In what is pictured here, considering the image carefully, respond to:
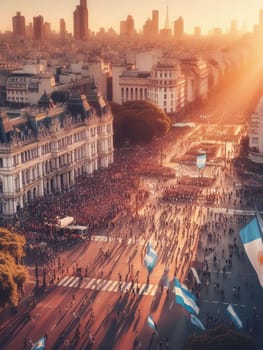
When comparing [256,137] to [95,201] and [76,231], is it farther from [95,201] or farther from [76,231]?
[76,231]

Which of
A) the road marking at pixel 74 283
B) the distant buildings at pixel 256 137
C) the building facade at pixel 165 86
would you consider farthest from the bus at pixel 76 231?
the building facade at pixel 165 86

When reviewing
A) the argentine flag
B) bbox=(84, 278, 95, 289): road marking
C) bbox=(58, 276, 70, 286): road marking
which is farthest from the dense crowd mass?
the argentine flag

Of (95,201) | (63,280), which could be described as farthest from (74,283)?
(95,201)

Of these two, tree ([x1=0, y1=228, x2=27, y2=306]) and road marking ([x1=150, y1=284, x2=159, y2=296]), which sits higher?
tree ([x1=0, y1=228, x2=27, y2=306])

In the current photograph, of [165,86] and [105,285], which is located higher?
[165,86]

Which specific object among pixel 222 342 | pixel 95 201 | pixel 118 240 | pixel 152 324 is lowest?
pixel 118 240

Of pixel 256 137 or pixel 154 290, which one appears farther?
pixel 256 137

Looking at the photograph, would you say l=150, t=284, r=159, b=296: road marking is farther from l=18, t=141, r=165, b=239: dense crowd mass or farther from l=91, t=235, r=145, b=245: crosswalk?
l=18, t=141, r=165, b=239: dense crowd mass
